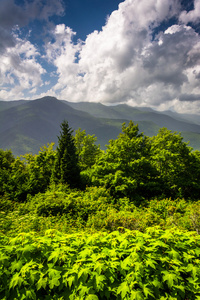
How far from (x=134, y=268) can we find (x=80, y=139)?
3455 cm

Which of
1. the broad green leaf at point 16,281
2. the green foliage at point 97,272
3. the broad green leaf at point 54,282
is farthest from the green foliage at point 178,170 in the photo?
the broad green leaf at point 16,281

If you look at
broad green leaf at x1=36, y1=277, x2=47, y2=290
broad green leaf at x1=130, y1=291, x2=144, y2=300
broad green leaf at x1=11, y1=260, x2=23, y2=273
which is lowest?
broad green leaf at x1=36, y1=277, x2=47, y2=290

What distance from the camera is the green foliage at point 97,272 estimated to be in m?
2.36

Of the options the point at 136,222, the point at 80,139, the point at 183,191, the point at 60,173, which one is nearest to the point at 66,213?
the point at 136,222

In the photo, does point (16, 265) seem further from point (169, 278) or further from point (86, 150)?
point (86, 150)

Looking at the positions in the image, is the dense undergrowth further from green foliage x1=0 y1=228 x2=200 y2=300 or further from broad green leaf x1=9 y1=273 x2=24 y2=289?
broad green leaf x1=9 y1=273 x2=24 y2=289

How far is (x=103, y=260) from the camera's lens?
2.64m

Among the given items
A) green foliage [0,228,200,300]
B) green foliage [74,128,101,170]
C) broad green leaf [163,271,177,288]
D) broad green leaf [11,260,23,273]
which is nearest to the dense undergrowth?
green foliage [0,228,200,300]

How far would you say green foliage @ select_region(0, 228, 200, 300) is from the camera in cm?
236

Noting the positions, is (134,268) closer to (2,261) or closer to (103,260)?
(103,260)

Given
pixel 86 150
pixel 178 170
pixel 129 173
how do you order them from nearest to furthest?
pixel 129 173 < pixel 178 170 < pixel 86 150

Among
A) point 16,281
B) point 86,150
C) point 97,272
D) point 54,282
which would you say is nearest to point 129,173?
point 97,272

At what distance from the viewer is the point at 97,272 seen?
2.45 m

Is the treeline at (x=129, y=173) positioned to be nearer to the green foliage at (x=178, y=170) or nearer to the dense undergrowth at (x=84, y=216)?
the green foliage at (x=178, y=170)
